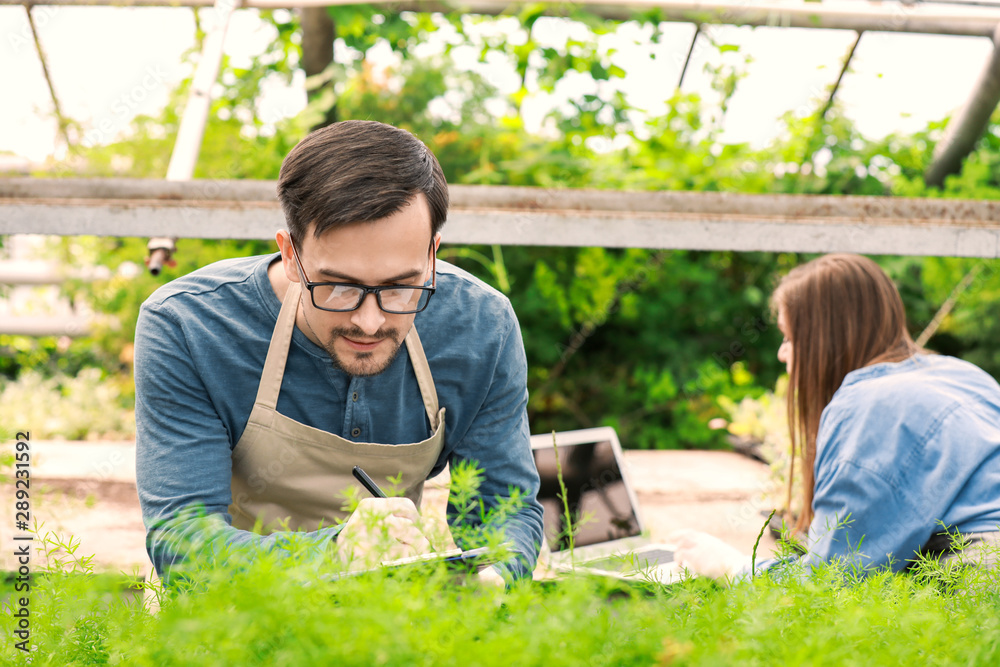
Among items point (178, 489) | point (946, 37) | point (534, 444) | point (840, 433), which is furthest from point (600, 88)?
point (178, 489)

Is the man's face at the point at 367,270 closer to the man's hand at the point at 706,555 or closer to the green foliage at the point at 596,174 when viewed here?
the man's hand at the point at 706,555

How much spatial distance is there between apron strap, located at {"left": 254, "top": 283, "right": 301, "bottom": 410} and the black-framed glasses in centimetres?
18

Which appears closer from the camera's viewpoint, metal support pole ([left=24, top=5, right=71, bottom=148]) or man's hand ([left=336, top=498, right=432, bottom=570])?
man's hand ([left=336, top=498, right=432, bottom=570])

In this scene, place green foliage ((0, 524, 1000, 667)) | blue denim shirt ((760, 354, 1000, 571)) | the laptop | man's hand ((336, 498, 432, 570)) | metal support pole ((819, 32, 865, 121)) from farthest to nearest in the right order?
1. metal support pole ((819, 32, 865, 121))
2. the laptop
3. blue denim shirt ((760, 354, 1000, 571))
4. man's hand ((336, 498, 432, 570))
5. green foliage ((0, 524, 1000, 667))

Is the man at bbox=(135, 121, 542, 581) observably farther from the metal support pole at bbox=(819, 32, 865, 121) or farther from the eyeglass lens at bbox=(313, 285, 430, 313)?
the metal support pole at bbox=(819, 32, 865, 121)

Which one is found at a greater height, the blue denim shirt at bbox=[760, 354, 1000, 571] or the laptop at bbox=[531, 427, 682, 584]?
the blue denim shirt at bbox=[760, 354, 1000, 571]

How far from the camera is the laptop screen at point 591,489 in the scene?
8.68ft

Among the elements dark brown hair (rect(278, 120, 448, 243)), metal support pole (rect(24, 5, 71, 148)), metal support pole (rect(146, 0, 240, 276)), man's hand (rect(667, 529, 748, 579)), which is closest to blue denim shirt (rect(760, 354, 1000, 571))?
man's hand (rect(667, 529, 748, 579))

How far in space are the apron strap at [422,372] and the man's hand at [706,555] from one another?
0.80 metres

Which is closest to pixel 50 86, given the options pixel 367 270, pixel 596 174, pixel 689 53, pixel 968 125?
pixel 596 174

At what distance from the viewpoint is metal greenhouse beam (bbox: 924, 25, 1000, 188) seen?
4.00 m

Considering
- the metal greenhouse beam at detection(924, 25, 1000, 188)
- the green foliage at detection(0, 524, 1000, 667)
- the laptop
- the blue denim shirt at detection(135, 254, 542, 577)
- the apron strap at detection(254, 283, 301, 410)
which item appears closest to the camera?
the green foliage at detection(0, 524, 1000, 667)

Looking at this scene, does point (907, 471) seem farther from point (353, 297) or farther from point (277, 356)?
point (277, 356)

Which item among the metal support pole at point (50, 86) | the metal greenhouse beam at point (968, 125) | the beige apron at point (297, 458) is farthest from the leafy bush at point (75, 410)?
the metal greenhouse beam at point (968, 125)
